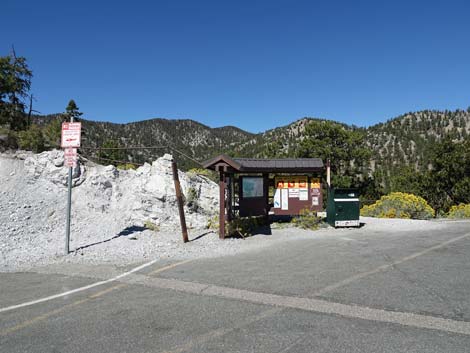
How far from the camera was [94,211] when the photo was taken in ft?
43.1

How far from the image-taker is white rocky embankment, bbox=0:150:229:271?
9.27 metres

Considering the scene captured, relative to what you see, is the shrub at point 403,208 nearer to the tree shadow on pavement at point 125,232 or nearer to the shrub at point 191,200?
the shrub at point 191,200

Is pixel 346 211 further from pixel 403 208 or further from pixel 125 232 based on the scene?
pixel 125 232

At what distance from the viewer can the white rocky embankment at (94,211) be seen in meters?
9.27

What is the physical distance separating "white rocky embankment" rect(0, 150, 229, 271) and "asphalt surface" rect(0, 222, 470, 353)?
1634 mm

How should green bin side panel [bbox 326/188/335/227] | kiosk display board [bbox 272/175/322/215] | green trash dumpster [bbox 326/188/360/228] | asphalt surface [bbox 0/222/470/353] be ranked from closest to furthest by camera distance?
asphalt surface [bbox 0/222/470/353] → green trash dumpster [bbox 326/188/360/228] → green bin side panel [bbox 326/188/335/227] → kiosk display board [bbox 272/175/322/215]

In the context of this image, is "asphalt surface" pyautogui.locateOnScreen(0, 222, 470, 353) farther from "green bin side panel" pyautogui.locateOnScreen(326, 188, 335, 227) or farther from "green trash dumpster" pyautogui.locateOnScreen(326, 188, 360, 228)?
"green bin side panel" pyautogui.locateOnScreen(326, 188, 335, 227)

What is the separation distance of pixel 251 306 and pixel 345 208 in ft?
31.6

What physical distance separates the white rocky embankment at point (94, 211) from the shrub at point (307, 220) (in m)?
3.75

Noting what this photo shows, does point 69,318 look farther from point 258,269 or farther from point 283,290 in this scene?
point 258,269

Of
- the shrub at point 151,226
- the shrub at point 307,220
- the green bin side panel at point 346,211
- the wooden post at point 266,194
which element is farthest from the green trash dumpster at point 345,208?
the shrub at point 151,226

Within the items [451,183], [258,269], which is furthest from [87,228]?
[451,183]

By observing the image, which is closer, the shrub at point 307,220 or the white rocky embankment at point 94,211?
the white rocky embankment at point 94,211

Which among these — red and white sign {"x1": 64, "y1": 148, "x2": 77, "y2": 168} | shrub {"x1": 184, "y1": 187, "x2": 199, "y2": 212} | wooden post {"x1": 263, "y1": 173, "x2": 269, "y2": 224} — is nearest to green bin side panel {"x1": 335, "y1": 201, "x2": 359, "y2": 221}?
wooden post {"x1": 263, "y1": 173, "x2": 269, "y2": 224}
